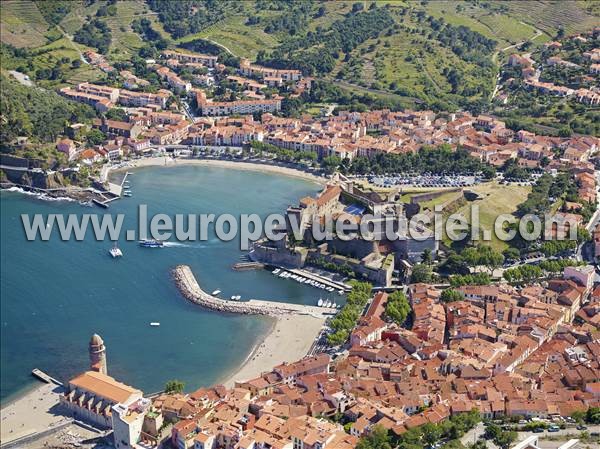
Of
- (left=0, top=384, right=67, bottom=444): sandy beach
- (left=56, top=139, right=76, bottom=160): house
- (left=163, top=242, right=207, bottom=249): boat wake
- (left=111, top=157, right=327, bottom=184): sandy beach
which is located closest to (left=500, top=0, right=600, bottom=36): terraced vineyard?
(left=111, top=157, right=327, bottom=184): sandy beach

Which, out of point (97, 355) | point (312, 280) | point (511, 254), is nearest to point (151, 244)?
point (312, 280)

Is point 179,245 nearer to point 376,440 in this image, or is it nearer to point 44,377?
point 44,377

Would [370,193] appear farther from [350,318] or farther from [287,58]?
[287,58]

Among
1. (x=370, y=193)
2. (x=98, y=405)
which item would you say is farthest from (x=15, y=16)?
(x=98, y=405)

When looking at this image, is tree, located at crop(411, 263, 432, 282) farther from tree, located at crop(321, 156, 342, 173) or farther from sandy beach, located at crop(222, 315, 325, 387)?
tree, located at crop(321, 156, 342, 173)

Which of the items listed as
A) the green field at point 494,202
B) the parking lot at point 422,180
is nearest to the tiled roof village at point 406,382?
the green field at point 494,202
